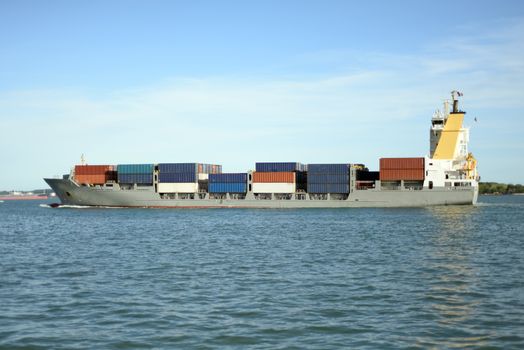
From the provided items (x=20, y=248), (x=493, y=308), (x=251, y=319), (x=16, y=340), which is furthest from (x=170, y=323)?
(x=20, y=248)

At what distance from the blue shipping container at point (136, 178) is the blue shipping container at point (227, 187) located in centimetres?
1159

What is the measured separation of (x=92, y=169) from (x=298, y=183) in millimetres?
39462

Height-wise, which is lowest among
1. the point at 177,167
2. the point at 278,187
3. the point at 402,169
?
the point at 278,187

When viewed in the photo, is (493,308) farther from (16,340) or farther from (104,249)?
(104,249)

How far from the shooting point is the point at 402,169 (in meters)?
93.6

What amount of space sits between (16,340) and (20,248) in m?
27.5

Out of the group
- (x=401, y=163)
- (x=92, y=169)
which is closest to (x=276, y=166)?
(x=401, y=163)

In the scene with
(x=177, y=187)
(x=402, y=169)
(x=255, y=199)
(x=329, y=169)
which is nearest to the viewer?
(x=402, y=169)

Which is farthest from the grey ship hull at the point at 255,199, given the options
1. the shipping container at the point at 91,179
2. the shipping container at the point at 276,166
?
the shipping container at the point at 276,166

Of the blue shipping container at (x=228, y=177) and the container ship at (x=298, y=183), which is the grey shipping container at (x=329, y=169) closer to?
the container ship at (x=298, y=183)

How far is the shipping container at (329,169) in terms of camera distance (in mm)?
97500

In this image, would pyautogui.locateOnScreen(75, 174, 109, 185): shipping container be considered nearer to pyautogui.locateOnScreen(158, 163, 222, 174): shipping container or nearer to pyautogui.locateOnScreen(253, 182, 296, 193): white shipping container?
pyautogui.locateOnScreen(158, 163, 222, 174): shipping container

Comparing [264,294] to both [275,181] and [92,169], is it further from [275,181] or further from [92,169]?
[92,169]

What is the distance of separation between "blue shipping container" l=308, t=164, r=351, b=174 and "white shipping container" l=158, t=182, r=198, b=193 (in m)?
22.2
